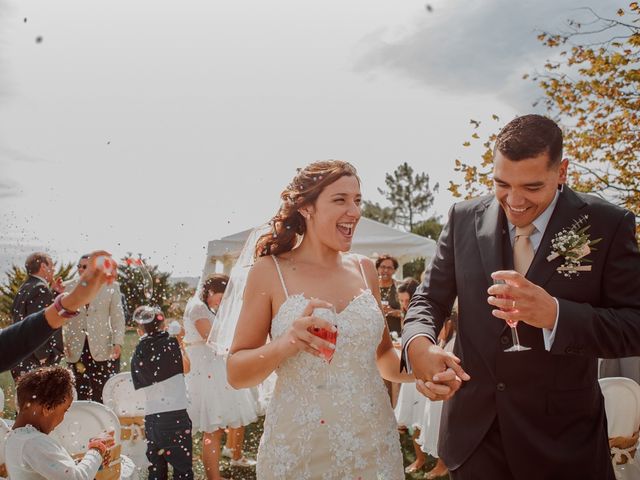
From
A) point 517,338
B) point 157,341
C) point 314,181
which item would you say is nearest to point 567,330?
point 517,338

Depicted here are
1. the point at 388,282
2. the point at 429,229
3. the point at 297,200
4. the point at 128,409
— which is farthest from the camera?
the point at 429,229

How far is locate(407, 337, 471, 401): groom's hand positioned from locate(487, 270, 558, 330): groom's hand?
30cm

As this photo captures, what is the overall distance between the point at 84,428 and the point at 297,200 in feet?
7.60

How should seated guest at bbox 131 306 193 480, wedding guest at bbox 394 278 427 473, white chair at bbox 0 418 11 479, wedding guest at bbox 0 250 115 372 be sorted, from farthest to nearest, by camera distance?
wedding guest at bbox 394 278 427 473, seated guest at bbox 131 306 193 480, white chair at bbox 0 418 11 479, wedding guest at bbox 0 250 115 372

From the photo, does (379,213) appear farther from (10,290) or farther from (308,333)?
(308,333)

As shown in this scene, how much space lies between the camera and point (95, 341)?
7.71 meters

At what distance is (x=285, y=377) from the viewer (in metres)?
3.01

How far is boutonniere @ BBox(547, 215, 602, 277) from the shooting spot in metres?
2.24

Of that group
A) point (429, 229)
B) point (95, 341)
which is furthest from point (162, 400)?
point (429, 229)

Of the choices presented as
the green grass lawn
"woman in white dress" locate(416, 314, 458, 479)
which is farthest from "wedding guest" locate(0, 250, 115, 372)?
the green grass lawn

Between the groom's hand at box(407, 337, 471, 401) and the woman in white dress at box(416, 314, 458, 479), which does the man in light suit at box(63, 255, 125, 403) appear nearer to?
the woman in white dress at box(416, 314, 458, 479)

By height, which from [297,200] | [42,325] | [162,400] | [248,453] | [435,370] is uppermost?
[297,200]

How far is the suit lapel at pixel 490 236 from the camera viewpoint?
7.93 ft

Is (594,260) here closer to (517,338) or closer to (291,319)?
(517,338)
